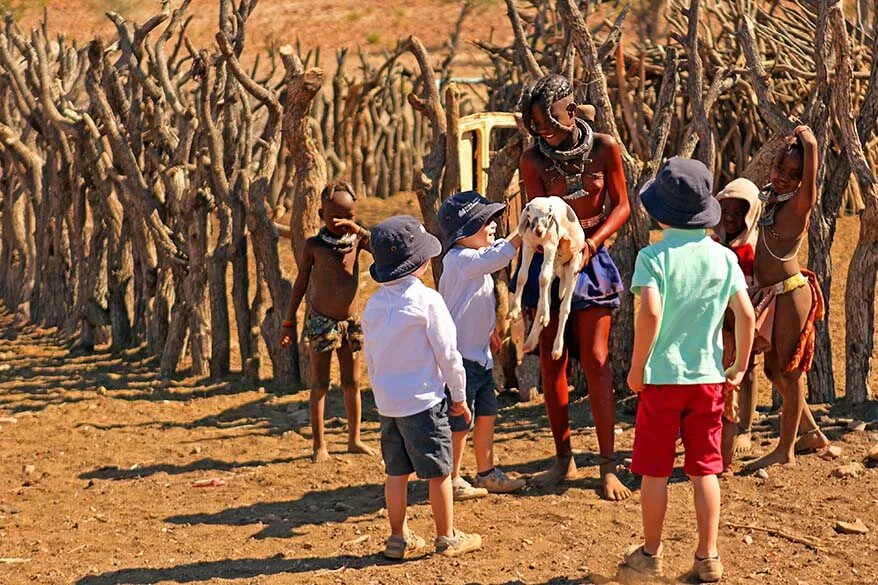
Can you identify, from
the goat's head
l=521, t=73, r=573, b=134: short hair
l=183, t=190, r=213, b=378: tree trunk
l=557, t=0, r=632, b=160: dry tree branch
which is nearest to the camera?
the goat's head

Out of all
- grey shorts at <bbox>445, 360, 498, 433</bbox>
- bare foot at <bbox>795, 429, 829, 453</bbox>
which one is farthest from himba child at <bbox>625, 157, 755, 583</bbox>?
bare foot at <bbox>795, 429, 829, 453</bbox>

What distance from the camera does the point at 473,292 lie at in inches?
206

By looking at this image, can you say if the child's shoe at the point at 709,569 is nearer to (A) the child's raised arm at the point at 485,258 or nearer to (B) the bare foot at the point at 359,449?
(A) the child's raised arm at the point at 485,258

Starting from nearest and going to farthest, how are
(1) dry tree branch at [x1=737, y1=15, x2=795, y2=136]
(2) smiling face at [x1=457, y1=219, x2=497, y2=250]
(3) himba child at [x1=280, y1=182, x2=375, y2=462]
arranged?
(2) smiling face at [x1=457, y1=219, x2=497, y2=250] → (3) himba child at [x1=280, y1=182, x2=375, y2=462] → (1) dry tree branch at [x1=737, y1=15, x2=795, y2=136]

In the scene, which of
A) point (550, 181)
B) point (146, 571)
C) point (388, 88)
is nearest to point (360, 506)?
point (146, 571)

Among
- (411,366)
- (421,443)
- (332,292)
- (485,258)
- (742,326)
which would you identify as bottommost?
(421,443)

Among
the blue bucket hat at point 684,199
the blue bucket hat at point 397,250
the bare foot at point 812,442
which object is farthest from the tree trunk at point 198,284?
the blue bucket hat at point 684,199

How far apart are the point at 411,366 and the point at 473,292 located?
718 mm

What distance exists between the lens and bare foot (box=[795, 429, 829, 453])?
5827mm

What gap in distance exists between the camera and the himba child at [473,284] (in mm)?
5152

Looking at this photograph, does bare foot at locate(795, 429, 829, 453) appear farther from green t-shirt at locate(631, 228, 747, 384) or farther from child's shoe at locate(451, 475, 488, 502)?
green t-shirt at locate(631, 228, 747, 384)

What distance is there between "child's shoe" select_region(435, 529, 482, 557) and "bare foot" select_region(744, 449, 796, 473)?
1579 millimetres

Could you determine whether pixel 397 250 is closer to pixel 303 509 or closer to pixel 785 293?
pixel 303 509

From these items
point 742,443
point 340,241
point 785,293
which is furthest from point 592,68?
point 742,443
